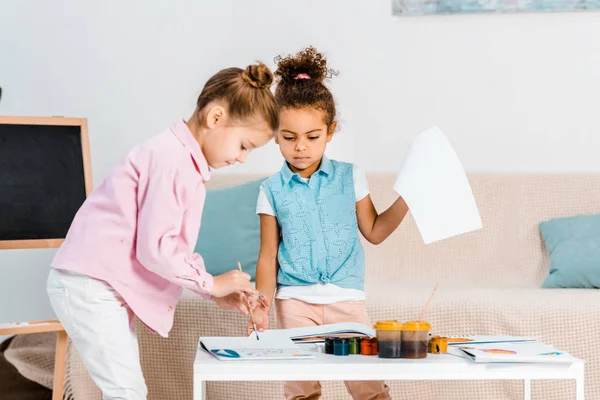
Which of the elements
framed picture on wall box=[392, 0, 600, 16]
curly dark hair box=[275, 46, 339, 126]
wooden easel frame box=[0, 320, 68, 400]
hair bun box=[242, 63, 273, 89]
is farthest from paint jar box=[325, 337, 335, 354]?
framed picture on wall box=[392, 0, 600, 16]

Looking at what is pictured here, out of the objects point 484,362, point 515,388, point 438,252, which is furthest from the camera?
point 438,252

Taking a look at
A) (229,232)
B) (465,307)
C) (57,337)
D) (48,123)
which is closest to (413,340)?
(465,307)

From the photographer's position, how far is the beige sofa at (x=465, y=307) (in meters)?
2.11

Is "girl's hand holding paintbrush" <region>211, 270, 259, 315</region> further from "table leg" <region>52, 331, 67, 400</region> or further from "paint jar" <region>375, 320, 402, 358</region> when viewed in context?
"table leg" <region>52, 331, 67, 400</region>

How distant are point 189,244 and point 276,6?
1.62m

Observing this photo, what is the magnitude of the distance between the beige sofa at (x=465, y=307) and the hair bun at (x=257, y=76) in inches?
32.6

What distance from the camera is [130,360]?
4.75 ft

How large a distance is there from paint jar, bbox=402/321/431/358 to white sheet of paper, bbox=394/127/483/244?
0.67 feet

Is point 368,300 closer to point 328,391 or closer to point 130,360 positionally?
point 328,391

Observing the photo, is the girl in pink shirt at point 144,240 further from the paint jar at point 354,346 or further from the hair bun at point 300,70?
the hair bun at point 300,70

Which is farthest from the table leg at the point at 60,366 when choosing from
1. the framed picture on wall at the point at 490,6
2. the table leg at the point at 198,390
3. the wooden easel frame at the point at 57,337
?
the framed picture on wall at the point at 490,6

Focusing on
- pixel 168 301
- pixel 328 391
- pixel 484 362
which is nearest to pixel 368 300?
pixel 328 391

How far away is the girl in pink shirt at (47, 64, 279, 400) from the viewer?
4.58 ft

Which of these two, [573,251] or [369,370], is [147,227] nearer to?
[369,370]
